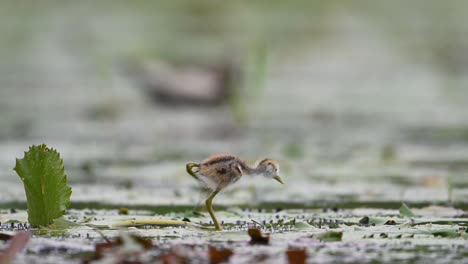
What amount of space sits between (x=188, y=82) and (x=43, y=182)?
8669 mm

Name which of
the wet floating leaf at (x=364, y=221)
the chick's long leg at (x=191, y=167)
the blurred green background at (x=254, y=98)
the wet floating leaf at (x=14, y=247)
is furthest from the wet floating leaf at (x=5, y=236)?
the blurred green background at (x=254, y=98)

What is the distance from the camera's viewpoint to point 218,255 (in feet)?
12.7

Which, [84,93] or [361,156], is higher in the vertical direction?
[84,93]

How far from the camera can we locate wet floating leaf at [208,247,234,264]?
3867 millimetres

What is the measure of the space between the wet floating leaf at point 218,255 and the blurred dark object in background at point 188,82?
8.95 meters

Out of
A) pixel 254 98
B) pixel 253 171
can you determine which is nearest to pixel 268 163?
pixel 253 171

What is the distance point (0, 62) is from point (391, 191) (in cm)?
1015

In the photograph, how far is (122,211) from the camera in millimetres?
5914

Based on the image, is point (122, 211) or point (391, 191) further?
point (391, 191)

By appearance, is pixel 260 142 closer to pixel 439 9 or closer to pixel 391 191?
pixel 391 191

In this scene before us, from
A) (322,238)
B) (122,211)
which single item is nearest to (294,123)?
(122,211)

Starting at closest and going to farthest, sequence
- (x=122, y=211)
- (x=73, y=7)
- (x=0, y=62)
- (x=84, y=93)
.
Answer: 1. (x=122, y=211)
2. (x=84, y=93)
3. (x=0, y=62)
4. (x=73, y=7)

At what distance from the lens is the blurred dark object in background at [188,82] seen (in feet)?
43.3

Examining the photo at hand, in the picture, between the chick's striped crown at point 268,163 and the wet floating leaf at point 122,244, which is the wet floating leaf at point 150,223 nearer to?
the chick's striped crown at point 268,163
